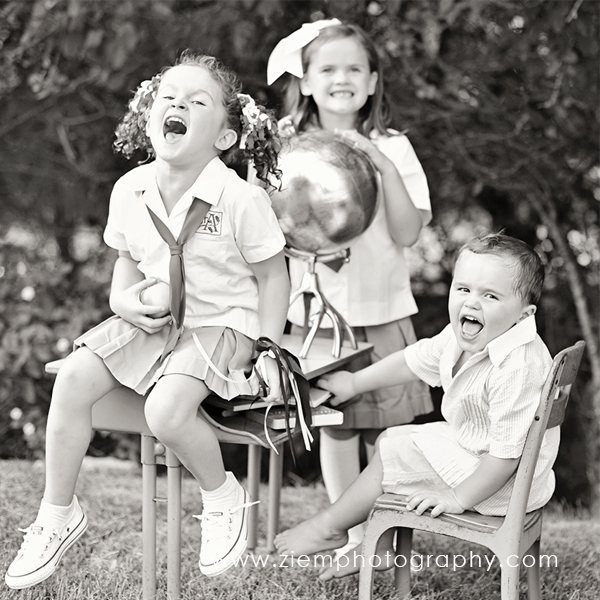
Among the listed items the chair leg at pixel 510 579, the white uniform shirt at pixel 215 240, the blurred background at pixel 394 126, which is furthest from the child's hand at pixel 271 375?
the blurred background at pixel 394 126

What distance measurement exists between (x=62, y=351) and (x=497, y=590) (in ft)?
9.54

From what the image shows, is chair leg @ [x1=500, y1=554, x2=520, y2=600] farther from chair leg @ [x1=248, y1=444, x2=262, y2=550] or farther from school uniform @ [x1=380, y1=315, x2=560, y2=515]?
chair leg @ [x1=248, y1=444, x2=262, y2=550]

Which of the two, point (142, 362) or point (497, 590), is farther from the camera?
point (497, 590)

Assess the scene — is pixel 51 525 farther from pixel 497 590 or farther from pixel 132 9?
pixel 132 9

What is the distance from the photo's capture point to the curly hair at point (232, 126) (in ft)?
8.05

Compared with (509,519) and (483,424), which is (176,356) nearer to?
(483,424)

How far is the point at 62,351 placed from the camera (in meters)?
4.89

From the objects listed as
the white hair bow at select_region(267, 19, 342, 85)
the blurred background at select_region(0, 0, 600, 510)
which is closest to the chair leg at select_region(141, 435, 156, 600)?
the white hair bow at select_region(267, 19, 342, 85)

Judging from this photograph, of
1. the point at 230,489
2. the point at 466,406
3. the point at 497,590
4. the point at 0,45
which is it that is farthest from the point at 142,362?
the point at 0,45

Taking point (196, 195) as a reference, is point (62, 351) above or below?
below

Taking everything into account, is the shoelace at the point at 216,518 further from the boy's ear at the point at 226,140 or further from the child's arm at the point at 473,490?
the boy's ear at the point at 226,140

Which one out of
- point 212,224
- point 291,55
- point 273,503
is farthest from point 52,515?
point 291,55

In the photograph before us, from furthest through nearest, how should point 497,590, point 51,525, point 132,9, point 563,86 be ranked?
point 563,86
point 132,9
point 497,590
point 51,525

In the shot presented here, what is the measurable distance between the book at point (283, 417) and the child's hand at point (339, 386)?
0.19 m
